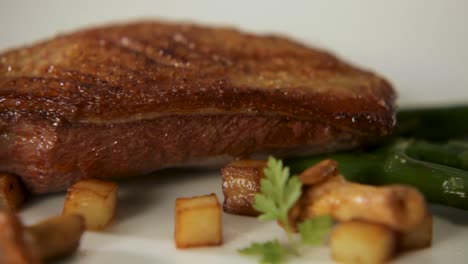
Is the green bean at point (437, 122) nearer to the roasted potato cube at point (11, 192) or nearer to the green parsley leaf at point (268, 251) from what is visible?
the green parsley leaf at point (268, 251)

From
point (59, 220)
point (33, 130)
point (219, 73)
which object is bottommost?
point (59, 220)

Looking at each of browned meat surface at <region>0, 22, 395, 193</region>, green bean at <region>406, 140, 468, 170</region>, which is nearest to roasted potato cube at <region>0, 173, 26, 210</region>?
browned meat surface at <region>0, 22, 395, 193</region>

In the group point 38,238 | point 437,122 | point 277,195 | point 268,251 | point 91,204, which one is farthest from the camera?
point 437,122

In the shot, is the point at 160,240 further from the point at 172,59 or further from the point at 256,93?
the point at 172,59

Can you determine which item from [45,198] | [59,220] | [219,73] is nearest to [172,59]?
[219,73]

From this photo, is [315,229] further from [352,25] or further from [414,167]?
[352,25]

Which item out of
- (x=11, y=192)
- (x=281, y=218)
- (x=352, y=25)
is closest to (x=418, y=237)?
(x=281, y=218)
